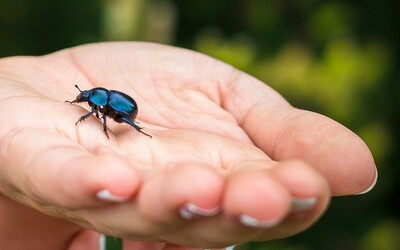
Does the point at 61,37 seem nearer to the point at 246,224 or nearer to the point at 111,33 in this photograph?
the point at 111,33

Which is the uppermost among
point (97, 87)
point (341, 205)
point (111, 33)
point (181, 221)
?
point (181, 221)

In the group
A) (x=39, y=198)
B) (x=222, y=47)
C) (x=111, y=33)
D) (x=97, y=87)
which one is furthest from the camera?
(x=111, y=33)

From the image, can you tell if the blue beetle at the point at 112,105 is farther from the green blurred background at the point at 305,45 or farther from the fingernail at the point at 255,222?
the green blurred background at the point at 305,45

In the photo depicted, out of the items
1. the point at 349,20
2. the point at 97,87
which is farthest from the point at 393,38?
the point at 97,87

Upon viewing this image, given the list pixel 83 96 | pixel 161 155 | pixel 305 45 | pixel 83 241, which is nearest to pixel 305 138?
pixel 161 155

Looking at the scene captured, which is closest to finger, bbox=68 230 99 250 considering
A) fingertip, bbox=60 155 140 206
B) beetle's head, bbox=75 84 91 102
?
beetle's head, bbox=75 84 91 102
